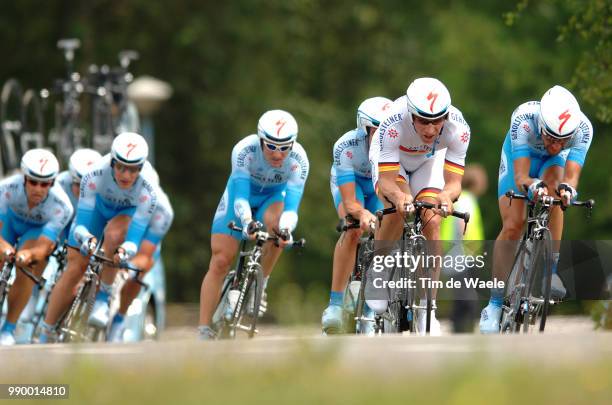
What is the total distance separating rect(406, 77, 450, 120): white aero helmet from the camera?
12.2 metres

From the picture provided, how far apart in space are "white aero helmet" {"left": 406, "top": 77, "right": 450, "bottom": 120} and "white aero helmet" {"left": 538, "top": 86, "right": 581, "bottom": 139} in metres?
0.73

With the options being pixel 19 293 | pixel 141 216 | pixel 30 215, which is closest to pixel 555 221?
pixel 141 216

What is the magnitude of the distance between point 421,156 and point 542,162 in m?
1.00

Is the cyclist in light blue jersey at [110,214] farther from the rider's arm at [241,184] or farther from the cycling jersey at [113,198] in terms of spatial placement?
the rider's arm at [241,184]

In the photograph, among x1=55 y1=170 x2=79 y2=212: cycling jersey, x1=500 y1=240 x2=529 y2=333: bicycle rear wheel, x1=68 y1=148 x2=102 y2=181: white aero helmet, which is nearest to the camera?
x1=500 y1=240 x2=529 y2=333: bicycle rear wheel

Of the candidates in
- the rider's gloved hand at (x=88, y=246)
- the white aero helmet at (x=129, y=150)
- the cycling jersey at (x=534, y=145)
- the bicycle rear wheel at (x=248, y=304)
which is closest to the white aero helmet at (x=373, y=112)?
the cycling jersey at (x=534, y=145)

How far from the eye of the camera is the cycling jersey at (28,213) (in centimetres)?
1603

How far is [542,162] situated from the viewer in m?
13.1

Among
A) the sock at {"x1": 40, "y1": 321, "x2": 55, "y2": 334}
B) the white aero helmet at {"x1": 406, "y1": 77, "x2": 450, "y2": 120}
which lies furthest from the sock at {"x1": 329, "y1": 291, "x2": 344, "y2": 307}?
the sock at {"x1": 40, "y1": 321, "x2": 55, "y2": 334}

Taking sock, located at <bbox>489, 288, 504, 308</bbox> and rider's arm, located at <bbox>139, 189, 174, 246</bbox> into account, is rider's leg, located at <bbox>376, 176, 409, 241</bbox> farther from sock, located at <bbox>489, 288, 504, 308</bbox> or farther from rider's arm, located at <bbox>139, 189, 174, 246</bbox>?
rider's arm, located at <bbox>139, 189, 174, 246</bbox>

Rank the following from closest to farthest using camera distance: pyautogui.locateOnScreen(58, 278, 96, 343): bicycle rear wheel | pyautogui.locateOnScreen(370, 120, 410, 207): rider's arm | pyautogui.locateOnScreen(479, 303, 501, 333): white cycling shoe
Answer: pyautogui.locateOnScreen(370, 120, 410, 207): rider's arm < pyautogui.locateOnScreen(479, 303, 501, 333): white cycling shoe < pyautogui.locateOnScreen(58, 278, 96, 343): bicycle rear wheel

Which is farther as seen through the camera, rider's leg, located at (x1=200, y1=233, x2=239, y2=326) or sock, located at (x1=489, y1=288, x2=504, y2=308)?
rider's leg, located at (x1=200, y1=233, x2=239, y2=326)

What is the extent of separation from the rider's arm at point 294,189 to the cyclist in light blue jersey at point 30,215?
2657 millimetres

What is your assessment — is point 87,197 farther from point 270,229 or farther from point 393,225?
point 393,225
